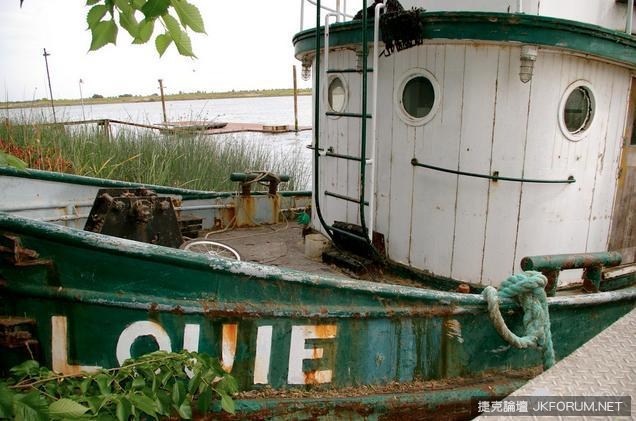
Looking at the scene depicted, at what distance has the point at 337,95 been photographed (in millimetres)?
4723

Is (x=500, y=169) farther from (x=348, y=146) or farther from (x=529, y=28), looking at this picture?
(x=348, y=146)

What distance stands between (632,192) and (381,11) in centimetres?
249

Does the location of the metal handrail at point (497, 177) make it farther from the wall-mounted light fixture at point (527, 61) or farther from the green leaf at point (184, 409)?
the green leaf at point (184, 409)

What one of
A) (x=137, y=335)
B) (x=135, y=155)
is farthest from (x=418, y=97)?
(x=135, y=155)

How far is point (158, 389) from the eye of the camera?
2.49 m

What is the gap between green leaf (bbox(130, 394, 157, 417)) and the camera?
7.14 feet

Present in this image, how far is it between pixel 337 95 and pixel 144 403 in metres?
3.21

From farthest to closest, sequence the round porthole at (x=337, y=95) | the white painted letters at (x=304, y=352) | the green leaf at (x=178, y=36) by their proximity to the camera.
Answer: the round porthole at (x=337, y=95) < the white painted letters at (x=304, y=352) < the green leaf at (x=178, y=36)

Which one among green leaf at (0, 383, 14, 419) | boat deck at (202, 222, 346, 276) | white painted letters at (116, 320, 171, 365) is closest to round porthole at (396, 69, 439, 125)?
boat deck at (202, 222, 346, 276)

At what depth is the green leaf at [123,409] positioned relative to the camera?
2.10 m

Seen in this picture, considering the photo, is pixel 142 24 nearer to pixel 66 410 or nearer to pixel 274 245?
pixel 66 410

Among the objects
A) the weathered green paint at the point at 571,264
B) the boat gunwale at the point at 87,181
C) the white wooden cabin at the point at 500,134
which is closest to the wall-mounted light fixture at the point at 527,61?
the white wooden cabin at the point at 500,134

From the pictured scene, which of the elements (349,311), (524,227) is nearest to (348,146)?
(524,227)

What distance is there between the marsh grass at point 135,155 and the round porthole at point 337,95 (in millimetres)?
5392
